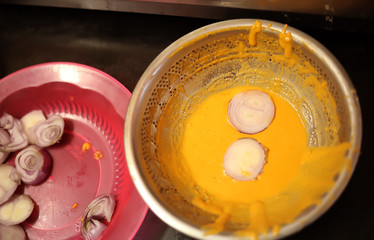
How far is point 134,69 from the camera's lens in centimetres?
104

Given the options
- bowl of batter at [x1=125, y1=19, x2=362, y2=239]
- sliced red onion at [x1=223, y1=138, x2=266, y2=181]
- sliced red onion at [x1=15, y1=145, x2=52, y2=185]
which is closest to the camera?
bowl of batter at [x1=125, y1=19, x2=362, y2=239]

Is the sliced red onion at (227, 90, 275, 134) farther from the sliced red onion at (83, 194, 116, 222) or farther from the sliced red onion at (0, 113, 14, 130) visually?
the sliced red onion at (0, 113, 14, 130)

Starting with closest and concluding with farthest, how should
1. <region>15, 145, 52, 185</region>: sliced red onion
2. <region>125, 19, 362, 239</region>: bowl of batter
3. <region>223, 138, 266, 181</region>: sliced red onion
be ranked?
1. <region>125, 19, 362, 239</region>: bowl of batter
2. <region>223, 138, 266, 181</region>: sliced red onion
3. <region>15, 145, 52, 185</region>: sliced red onion

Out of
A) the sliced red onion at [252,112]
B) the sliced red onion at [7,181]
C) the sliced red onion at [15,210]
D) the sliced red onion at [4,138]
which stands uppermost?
the sliced red onion at [252,112]

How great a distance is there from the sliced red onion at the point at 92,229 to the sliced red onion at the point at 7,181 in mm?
231

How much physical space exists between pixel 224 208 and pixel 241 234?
0.12 m

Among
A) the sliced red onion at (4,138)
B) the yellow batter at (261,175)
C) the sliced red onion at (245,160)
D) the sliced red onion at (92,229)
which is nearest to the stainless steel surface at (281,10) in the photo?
the yellow batter at (261,175)

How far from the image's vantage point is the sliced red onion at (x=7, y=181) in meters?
0.87

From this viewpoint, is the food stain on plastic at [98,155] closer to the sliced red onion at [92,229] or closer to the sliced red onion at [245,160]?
the sliced red onion at [92,229]

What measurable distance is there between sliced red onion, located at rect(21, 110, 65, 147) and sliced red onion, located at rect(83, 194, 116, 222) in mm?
235

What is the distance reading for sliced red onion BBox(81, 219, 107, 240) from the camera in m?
0.82

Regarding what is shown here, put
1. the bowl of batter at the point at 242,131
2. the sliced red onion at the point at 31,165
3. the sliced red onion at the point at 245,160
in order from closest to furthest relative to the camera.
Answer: the bowl of batter at the point at 242,131, the sliced red onion at the point at 245,160, the sliced red onion at the point at 31,165

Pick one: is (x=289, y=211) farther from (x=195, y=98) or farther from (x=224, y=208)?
(x=195, y=98)

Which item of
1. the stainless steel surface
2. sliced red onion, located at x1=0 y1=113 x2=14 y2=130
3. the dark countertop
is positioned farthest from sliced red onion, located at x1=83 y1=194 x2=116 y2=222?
the stainless steel surface
